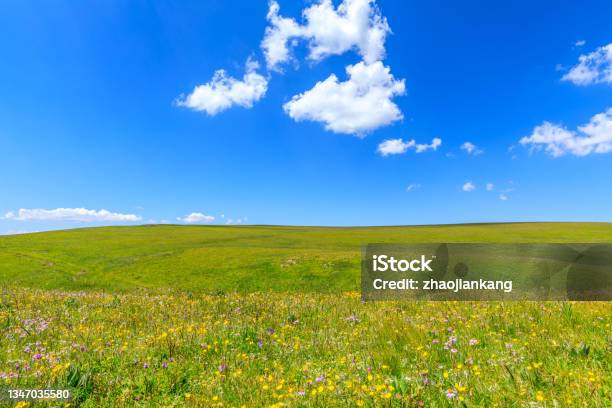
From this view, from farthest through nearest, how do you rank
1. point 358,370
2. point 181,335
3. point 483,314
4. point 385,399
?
point 483,314 → point 181,335 → point 358,370 → point 385,399

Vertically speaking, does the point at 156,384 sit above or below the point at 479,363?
below

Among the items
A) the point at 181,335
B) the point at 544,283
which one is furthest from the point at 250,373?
the point at 544,283

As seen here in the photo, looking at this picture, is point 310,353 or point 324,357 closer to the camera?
point 324,357

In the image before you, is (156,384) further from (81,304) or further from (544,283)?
(544,283)

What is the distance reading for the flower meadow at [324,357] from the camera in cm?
439

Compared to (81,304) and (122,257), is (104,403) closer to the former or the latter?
(81,304)

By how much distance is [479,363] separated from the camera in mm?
5215

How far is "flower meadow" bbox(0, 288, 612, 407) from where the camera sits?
439 cm

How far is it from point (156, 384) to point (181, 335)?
2165 mm

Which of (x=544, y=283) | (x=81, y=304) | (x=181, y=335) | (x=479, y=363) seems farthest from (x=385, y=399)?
(x=544, y=283)

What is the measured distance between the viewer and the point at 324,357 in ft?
20.4

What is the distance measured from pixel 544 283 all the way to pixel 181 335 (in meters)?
23.7

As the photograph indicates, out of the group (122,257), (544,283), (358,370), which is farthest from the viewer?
(122,257)

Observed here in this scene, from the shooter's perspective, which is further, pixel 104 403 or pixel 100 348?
pixel 100 348
